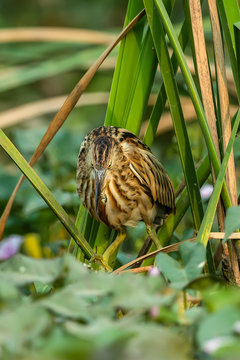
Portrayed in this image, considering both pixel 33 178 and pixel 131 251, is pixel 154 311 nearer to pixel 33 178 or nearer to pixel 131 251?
pixel 33 178

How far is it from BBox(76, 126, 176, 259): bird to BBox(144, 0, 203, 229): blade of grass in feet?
1.17

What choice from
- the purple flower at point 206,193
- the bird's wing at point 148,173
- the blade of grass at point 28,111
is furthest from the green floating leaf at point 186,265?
the blade of grass at point 28,111

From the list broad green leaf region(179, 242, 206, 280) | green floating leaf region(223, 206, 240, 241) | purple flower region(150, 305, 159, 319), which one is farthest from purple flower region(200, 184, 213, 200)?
purple flower region(150, 305, 159, 319)

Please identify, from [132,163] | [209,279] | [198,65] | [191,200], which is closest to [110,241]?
[132,163]

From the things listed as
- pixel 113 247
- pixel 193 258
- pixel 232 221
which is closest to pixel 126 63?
pixel 113 247

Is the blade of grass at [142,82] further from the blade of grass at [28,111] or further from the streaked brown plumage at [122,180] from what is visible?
the blade of grass at [28,111]

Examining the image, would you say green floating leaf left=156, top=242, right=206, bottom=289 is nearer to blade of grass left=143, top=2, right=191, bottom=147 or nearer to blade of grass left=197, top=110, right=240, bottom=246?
blade of grass left=197, top=110, right=240, bottom=246

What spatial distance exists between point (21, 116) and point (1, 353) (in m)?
2.94

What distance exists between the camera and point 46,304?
127 cm

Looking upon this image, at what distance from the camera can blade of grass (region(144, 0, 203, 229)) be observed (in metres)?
2.23

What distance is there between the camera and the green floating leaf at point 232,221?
68.1 inches

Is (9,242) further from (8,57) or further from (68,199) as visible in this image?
(8,57)

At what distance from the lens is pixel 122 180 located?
108 inches

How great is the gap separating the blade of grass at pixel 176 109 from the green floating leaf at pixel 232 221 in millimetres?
487
